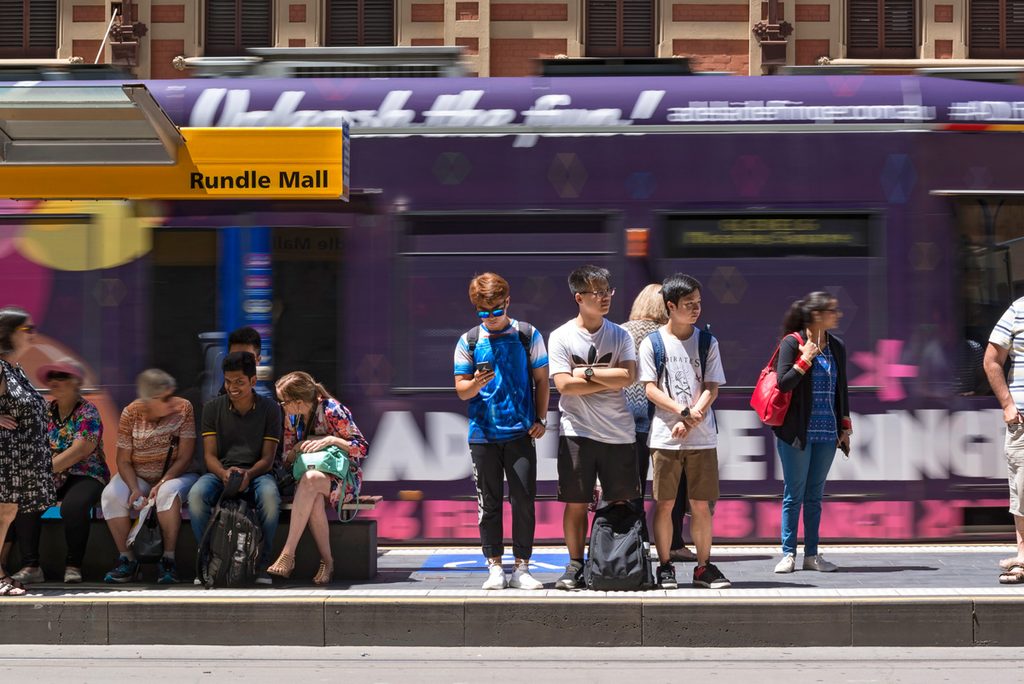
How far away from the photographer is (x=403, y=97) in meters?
9.95

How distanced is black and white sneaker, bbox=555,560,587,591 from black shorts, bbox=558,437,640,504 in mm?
356

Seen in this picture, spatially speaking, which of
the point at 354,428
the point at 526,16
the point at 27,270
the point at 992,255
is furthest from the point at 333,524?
the point at 526,16

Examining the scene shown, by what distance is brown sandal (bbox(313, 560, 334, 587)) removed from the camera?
8.18 metres

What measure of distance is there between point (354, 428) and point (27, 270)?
2835 mm

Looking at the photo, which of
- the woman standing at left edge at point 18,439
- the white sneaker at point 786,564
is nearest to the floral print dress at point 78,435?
the woman standing at left edge at point 18,439

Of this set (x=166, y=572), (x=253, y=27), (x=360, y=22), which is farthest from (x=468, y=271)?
(x=253, y=27)

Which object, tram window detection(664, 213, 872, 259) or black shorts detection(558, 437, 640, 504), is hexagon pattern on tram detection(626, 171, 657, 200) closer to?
tram window detection(664, 213, 872, 259)

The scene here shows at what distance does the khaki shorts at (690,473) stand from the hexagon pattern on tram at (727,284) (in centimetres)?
189

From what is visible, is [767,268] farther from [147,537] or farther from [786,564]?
[147,537]

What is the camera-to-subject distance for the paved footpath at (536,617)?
7227mm

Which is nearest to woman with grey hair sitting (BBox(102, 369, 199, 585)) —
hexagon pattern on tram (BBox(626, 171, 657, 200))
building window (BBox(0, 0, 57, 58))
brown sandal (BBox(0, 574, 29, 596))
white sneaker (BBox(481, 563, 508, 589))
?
brown sandal (BBox(0, 574, 29, 596))

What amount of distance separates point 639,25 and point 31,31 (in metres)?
8.95

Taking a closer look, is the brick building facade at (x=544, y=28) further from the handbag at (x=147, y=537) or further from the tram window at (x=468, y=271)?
the handbag at (x=147, y=537)

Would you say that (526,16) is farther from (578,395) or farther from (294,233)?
(578,395)
